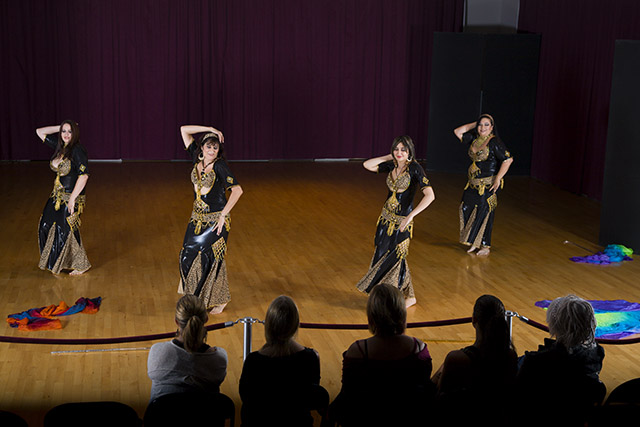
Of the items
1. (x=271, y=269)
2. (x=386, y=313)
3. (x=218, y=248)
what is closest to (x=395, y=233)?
(x=218, y=248)

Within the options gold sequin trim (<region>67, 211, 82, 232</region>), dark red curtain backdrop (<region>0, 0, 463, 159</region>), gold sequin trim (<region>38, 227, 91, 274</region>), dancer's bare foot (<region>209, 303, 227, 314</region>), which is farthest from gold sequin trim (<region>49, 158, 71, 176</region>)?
dark red curtain backdrop (<region>0, 0, 463, 159</region>)

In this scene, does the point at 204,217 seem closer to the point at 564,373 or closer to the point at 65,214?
the point at 65,214

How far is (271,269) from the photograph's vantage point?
7.50 meters

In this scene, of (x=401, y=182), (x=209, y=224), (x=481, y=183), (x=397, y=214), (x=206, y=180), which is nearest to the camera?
(x=206, y=180)

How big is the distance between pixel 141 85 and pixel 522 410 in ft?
37.8

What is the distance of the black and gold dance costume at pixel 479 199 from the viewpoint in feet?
26.7

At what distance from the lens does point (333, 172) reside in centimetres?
1358

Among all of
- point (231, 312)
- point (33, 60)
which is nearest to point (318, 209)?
point (231, 312)

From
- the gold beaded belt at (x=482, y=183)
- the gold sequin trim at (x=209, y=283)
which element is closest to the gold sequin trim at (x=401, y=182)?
the gold sequin trim at (x=209, y=283)

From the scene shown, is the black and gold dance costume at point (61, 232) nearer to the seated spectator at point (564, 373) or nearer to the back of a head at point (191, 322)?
the back of a head at point (191, 322)

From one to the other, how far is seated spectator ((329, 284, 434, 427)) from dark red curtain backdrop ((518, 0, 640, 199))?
826 centimetres

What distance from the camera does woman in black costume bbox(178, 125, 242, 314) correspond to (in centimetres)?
586

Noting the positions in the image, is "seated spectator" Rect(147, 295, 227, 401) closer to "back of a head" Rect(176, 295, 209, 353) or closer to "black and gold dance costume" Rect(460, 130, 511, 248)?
"back of a head" Rect(176, 295, 209, 353)

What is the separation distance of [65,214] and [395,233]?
2977mm
